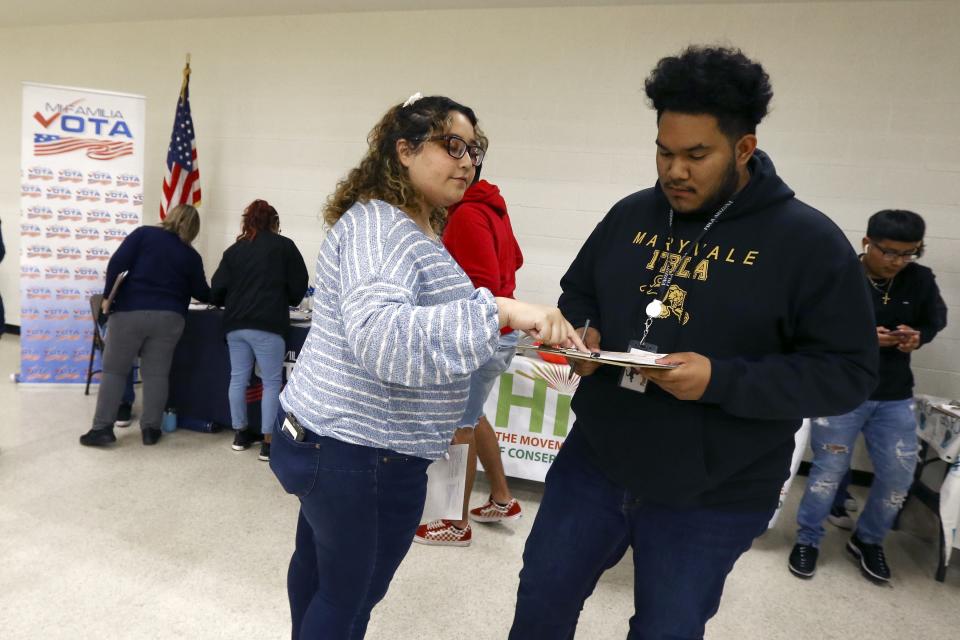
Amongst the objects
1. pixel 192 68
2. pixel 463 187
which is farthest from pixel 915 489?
pixel 192 68

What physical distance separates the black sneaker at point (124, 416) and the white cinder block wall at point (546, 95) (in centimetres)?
176

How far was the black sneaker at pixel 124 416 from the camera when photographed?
149 inches

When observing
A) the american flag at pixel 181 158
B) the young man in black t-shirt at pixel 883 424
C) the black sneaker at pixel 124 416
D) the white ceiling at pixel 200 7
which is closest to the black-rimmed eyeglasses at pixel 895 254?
the young man in black t-shirt at pixel 883 424

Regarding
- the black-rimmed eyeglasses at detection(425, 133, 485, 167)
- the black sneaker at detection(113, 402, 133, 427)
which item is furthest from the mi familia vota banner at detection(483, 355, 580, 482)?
the black sneaker at detection(113, 402, 133, 427)

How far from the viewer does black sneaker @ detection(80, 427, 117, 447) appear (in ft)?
11.3

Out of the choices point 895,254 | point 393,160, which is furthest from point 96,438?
point 895,254

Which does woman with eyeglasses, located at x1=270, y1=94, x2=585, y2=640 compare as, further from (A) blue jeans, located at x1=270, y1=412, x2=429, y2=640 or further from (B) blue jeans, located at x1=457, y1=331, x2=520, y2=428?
(B) blue jeans, located at x1=457, y1=331, x2=520, y2=428

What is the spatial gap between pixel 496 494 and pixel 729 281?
6.69 feet

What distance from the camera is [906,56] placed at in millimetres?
3652

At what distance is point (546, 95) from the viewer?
4344mm

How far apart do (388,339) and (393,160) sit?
405mm

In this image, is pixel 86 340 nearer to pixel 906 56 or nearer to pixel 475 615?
pixel 475 615

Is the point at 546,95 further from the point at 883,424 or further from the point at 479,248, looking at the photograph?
the point at 883,424

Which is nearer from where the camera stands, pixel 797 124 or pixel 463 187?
pixel 463 187
